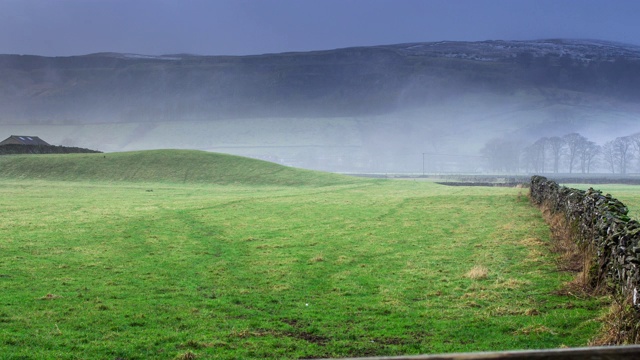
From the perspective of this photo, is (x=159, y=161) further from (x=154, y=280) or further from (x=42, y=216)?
(x=154, y=280)

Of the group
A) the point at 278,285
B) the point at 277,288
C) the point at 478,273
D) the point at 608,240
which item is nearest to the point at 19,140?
the point at 278,285

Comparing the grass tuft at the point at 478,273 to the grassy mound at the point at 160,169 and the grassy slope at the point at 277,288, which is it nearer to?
the grassy slope at the point at 277,288

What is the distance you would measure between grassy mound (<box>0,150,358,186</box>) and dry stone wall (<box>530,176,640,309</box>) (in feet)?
180

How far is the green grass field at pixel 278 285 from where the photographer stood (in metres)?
11.6

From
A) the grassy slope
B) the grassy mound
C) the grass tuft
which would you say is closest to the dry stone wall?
the grassy slope

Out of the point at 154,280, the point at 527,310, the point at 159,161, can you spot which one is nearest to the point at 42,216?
the point at 154,280

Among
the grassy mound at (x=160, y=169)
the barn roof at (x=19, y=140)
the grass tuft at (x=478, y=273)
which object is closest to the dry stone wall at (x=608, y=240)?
the grass tuft at (x=478, y=273)

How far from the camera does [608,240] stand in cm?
1443

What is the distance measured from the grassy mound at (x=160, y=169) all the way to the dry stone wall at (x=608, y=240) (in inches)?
2165

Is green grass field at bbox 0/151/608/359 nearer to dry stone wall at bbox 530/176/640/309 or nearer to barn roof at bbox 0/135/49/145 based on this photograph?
dry stone wall at bbox 530/176/640/309

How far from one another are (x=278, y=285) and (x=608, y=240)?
976cm

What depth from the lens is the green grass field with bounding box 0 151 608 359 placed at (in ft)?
38.1

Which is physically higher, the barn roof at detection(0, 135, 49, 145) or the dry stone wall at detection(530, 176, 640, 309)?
the barn roof at detection(0, 135, 49, 145)

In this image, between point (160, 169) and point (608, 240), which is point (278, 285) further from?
point (160, 169)
